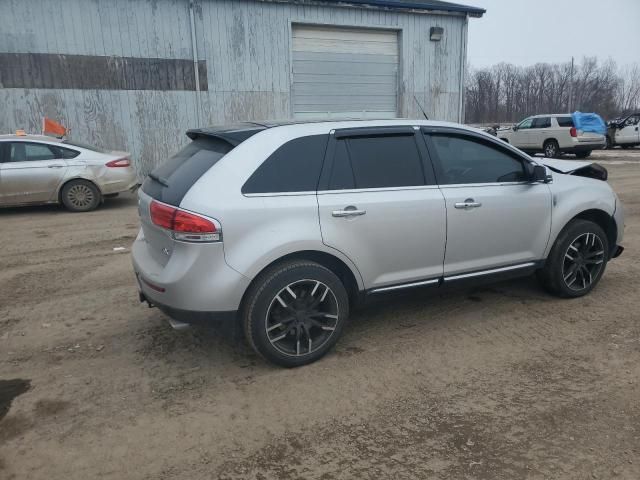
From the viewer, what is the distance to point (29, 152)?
30.3ft

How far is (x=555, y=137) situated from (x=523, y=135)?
1574 mm

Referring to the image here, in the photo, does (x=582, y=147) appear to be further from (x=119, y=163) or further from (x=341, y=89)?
(x=119, y=163)

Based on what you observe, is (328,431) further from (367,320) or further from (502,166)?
(502,166)

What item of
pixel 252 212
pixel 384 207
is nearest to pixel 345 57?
pixel 384 207

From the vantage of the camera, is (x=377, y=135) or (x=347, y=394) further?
(x=377, y=135)

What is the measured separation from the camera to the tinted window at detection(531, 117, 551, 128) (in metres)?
20.0

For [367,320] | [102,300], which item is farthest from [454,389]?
[102,300]

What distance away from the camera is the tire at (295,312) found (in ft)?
11.2

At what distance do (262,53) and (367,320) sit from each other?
33.9 ft

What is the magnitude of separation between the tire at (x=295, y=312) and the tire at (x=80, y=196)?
7320 mm

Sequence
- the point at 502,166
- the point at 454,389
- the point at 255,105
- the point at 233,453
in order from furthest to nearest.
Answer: the point at 255,105 < the point at 502,166 < the point at 454,389 < the point at 233,453

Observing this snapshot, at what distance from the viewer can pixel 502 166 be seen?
14.4ft

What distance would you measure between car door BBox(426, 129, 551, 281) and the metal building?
28.6ft

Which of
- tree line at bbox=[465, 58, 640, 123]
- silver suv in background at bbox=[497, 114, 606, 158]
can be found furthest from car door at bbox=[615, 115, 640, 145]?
tree line at bbox=[465, 58, 640, 123]
